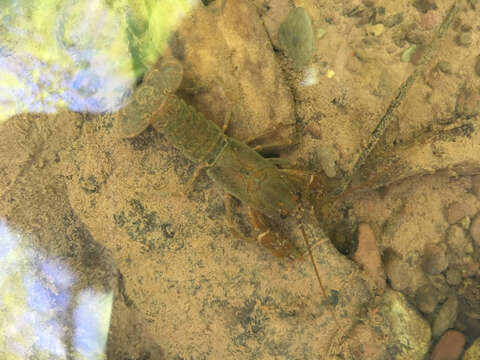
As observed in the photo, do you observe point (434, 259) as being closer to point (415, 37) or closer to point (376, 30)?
point (415, 37)

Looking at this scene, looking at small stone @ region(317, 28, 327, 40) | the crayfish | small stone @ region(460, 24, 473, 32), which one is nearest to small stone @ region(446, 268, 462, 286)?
the crayfish

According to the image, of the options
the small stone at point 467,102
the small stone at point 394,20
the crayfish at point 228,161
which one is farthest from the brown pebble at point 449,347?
the small stone at point 394,20

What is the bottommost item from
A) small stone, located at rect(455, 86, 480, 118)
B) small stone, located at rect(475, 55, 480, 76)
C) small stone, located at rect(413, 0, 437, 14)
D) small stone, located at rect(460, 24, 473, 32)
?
small stone, located at rect(455, 86, 480, 118)

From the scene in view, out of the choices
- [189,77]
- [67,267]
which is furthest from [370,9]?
[67,267]

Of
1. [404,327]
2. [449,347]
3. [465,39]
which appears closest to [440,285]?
[449,347]

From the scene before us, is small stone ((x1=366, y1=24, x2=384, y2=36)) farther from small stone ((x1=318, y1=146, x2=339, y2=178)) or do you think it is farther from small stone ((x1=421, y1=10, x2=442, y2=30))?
small stone ((x1=318, y1=146, x2=339, y2=178))

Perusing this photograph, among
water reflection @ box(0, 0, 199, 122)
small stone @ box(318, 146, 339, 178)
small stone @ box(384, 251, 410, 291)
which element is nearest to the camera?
water reflection @ box(0, 0, 199, 122)

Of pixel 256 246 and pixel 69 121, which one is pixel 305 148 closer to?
pixel 256 246
